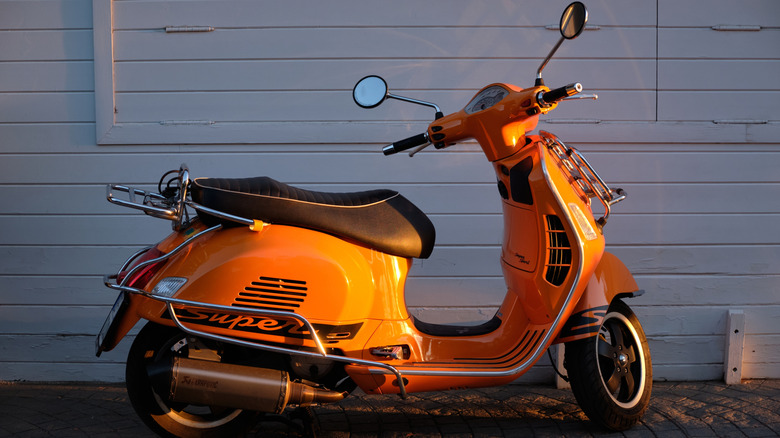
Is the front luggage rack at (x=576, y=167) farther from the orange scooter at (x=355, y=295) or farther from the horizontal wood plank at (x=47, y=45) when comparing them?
the horizontal wood plank at (x=47, y=45)

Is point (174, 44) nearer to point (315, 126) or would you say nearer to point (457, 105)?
point (315, 126)

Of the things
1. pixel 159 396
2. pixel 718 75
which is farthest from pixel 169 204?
pixel 718 75

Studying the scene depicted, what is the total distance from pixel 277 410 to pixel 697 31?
11.0 feet

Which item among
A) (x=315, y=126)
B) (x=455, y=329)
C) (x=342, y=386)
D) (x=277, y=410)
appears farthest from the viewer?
(x=315, y=126)

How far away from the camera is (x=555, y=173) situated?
300 cm

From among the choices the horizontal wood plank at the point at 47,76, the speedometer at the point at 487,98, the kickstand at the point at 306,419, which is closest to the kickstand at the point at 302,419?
the kickstand at the point at 306,419

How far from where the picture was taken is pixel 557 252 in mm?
3000

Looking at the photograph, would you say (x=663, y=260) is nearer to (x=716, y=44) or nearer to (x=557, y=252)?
(x=716, y=44)

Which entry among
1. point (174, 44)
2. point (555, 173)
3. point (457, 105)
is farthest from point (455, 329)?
point (174, 44)

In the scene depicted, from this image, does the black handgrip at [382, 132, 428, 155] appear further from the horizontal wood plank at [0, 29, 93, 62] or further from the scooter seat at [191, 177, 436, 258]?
the horizontal wood plank at [0, 29, 93, 62]

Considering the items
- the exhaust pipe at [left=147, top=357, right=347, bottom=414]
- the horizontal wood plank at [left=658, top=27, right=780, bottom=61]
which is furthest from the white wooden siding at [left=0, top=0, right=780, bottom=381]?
the exhaust pipe at [left=147, top=357, right=347, bottom=414]

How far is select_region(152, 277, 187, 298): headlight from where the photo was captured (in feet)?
8.64

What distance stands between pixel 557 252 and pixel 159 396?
5.92 feet

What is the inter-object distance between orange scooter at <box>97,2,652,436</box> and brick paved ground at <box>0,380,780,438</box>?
318 mm
